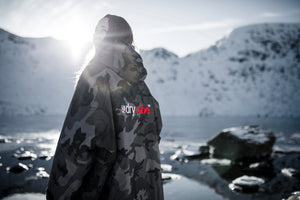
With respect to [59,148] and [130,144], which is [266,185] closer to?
[130,144]

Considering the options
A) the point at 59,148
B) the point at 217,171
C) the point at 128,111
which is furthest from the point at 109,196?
the point at 217,171

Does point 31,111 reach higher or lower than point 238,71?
lower

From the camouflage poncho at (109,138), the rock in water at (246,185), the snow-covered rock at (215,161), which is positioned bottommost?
the snow-covered rock at (215,161)

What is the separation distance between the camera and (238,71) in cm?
9588

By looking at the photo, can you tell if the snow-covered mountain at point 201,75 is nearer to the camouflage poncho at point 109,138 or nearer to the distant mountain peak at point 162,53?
the distant mountain peak at point 162,53

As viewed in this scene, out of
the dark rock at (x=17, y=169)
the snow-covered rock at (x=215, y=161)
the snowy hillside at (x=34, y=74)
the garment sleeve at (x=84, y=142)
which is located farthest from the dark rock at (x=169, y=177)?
the snowy hillside at (x=34, y=74)

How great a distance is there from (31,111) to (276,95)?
301 feet

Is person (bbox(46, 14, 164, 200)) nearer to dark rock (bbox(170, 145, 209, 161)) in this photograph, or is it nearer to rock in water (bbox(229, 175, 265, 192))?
rock in water (bbox(229, 175, 265, 192))

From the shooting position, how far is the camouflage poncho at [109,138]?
169 centimetres

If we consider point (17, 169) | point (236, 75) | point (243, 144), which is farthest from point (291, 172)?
point (236, 75)

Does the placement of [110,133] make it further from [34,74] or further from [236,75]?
[34,74]

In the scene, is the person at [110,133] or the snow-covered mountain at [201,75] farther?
the snow-covered mountain at [201,75]

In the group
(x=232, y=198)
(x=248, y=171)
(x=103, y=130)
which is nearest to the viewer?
(x=103, y=130)

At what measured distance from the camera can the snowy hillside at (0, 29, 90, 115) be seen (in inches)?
2810
